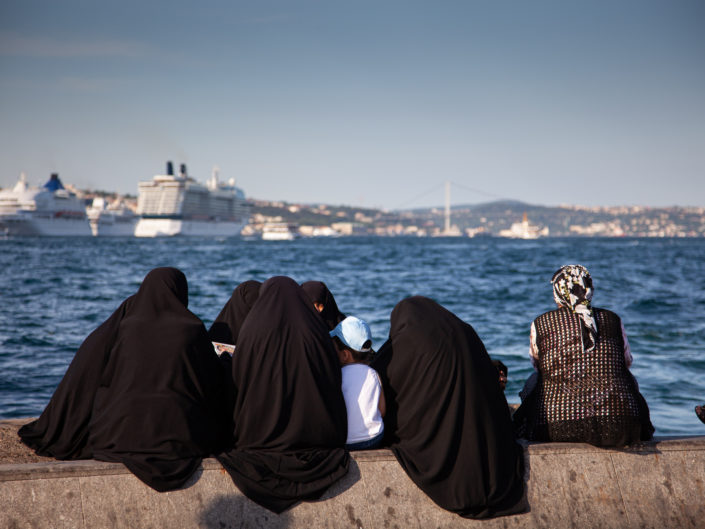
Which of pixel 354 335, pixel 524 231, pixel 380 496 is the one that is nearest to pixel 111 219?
pixel 524 231

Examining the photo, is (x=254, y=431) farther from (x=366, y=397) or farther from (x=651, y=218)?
(x=651, y=218)

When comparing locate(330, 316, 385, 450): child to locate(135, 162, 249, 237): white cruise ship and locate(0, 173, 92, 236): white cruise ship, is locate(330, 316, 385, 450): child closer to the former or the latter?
locate(0, 173, 92, 236): white cruise ship

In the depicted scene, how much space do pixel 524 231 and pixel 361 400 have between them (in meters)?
113

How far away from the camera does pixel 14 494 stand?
240 centimetres

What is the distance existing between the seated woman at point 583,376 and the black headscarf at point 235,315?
1661 mm

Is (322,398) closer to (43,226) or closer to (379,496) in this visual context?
(379,496)

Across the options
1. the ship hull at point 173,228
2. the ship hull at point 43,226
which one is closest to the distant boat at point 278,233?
the ship hull at point 173,228

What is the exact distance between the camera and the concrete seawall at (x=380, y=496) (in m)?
2.44

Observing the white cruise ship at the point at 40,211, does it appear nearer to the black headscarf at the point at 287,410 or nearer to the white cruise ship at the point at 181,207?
the white cruise ship at the point at 181,207

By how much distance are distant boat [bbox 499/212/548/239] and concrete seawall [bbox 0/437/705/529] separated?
363 ft

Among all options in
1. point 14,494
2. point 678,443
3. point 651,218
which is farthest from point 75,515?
point 651,218

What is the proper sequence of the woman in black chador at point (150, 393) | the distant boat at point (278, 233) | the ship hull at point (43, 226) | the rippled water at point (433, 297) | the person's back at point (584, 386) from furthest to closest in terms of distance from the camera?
the distant boat at point (278, 233), the ship hull at point (43, 226), the rippled water at point (433, 297), the person's back at point (584, 386), the woman in black chador at point (150, 393)

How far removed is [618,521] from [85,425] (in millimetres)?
2119

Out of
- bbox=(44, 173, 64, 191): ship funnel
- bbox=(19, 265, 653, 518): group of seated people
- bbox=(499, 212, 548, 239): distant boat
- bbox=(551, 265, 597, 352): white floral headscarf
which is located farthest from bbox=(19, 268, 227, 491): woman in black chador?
bbox=(499, 212, 548, 239): distant boat
